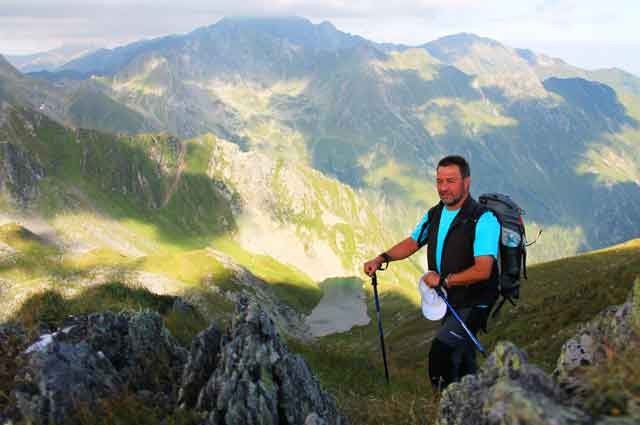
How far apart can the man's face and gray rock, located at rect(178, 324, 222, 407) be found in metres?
5.90

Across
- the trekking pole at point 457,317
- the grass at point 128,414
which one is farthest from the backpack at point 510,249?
the grass at point 128,414

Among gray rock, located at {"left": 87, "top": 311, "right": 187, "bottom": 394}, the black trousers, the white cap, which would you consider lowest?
gray rock, located at {"left": 87, "top": 311, "right": 187, "bottom": 394}

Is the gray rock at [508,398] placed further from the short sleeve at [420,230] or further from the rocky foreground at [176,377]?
the short sleeve at [420,230]

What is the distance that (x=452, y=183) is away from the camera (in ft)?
32.4

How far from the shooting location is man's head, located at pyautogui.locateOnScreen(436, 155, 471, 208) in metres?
9.88

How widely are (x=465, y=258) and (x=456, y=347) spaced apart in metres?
1.84

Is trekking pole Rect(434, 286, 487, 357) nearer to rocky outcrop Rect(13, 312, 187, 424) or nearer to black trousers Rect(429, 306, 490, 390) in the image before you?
black trousers Rect(429, 306, 490, 390)

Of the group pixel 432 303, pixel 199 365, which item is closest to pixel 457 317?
pixel 432 303

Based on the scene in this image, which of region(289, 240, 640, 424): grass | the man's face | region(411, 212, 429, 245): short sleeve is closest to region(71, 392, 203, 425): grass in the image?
region(289, 240, 640, 424): grass

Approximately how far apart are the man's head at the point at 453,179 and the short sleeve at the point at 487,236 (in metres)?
0.66

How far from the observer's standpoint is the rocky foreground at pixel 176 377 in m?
8.64

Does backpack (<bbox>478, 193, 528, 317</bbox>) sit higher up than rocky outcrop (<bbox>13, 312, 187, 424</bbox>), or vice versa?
backpack (<bbox>478, 193, 528, 317</bbox>)

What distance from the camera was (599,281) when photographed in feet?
119

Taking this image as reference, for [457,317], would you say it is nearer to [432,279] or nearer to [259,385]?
[432,279]
